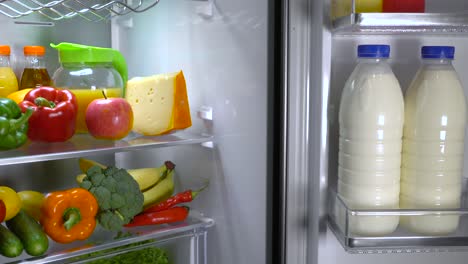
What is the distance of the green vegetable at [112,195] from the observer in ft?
4.48

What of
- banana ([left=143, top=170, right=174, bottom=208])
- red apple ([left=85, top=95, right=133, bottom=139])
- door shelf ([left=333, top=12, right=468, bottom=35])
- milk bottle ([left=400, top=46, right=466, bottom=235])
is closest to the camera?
door shelf ([left=333, top=12, right=468, bottom=35])

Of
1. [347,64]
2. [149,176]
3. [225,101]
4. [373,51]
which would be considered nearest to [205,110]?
[225,101]

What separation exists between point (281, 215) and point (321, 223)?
10 cm

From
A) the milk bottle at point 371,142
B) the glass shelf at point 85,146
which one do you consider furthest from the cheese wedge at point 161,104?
the milk bottle at point 371,142

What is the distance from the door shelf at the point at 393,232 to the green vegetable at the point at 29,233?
632 mm

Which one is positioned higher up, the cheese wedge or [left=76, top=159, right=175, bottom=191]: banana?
the cheese wedge

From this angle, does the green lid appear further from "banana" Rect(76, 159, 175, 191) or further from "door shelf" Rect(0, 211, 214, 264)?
"door shelf" Rect(0, 211, 214, 264)

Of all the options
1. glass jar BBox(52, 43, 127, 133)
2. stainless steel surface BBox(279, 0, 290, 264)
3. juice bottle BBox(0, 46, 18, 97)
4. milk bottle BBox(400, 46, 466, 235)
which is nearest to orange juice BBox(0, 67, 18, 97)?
juice bottle BBox(0, 46, 18, 97)

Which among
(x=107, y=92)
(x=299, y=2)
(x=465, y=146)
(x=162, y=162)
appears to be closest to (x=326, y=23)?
(x=299, y=2)

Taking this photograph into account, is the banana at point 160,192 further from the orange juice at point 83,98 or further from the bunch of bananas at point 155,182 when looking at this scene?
the orange juice at point 83,98

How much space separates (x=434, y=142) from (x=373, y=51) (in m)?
0.23

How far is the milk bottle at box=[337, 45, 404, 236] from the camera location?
3.84 ft

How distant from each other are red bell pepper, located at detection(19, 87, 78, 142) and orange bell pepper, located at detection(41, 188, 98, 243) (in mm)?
157

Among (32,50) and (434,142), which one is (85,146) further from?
(434,142)
